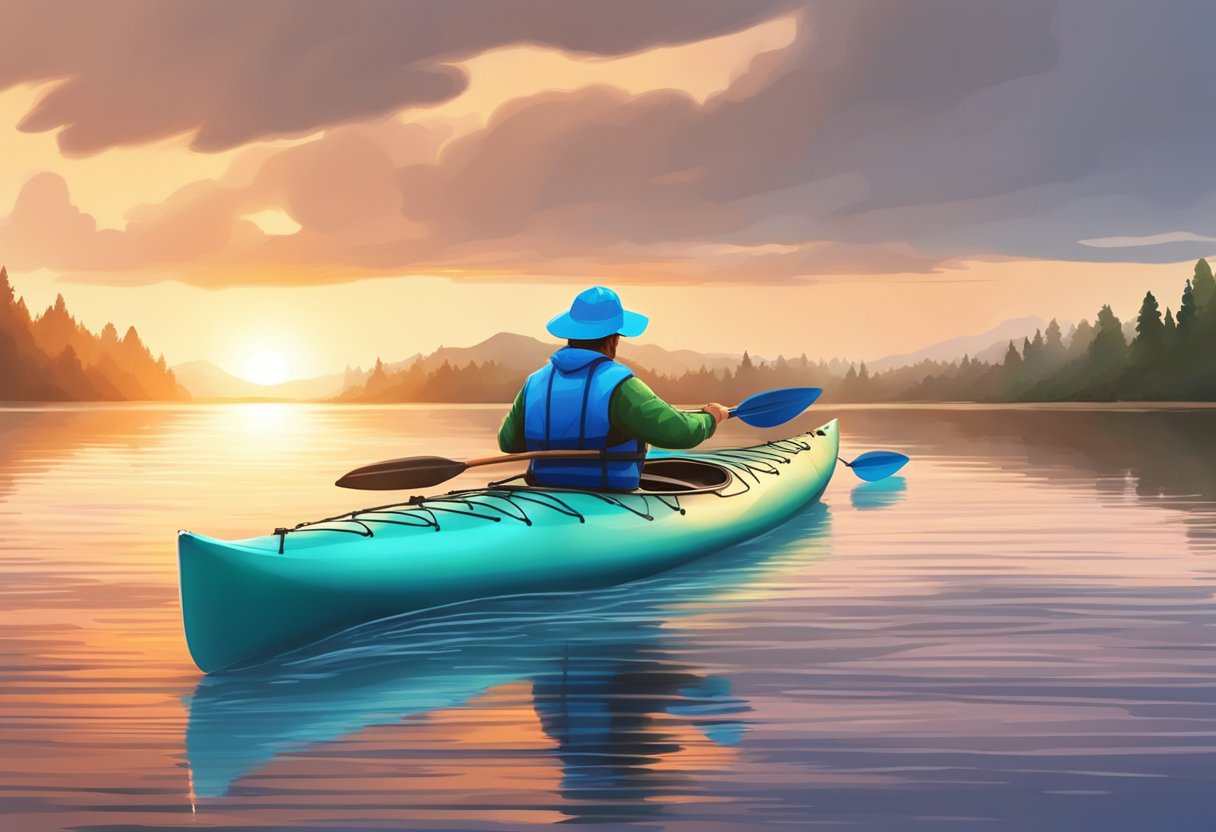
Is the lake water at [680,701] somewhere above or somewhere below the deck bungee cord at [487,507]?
below

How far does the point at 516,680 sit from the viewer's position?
15.7ft

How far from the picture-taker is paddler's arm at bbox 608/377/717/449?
6609 millimetres

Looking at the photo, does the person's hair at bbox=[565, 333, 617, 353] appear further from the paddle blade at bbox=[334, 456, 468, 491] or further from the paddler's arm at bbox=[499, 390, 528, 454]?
the paddle blade at bbox=[334, 456, 468, 491]

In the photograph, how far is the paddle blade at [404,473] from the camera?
6.64m

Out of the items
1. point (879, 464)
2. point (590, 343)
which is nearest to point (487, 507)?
point (590, 343)

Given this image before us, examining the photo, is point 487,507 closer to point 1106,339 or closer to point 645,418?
point 645,418

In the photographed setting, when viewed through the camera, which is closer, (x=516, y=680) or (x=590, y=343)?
(x=516, y=680)

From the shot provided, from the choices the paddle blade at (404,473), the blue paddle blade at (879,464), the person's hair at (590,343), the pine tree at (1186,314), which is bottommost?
the blue paddle blade at (879,464)

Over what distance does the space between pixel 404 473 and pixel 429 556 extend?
1.14 m

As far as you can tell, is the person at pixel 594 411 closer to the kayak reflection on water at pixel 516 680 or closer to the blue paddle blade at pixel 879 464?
the kayak reflection on water at pixel 516 680

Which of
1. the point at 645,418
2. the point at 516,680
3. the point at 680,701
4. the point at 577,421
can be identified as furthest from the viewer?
the point at 577,421

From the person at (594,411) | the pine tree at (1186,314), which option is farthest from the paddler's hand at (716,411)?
the pine tree at (1186,314)

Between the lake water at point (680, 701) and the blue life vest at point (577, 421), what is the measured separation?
750mm

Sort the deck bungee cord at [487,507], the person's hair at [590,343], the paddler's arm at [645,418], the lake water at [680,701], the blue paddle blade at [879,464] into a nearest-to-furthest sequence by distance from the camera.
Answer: the lake water at [680,701] < the deck bungee cord at [487,507] < the paddler's arm at [645,418] < the person's hair at [590,343] < the blue paddle blade at [879,464]
